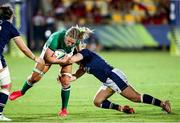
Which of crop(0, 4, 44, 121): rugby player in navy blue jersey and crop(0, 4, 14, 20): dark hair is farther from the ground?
crop(0, 4, 14, 20): dark hair

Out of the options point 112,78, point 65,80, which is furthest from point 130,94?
point 65,80

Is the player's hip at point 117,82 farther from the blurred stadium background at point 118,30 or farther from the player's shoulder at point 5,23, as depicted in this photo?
the blurred stadium background at point 118,30

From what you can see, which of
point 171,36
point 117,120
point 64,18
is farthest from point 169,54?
point 117,120

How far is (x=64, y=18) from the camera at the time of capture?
3089 centimetres

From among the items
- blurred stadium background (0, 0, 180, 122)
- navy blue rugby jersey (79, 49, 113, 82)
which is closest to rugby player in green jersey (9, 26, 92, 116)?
navy blue rugby jersey (79, 49, 113, 82)

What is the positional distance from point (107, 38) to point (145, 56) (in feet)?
10.7

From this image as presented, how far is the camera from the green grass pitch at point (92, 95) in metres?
11.3

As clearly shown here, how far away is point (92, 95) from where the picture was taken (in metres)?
14.8

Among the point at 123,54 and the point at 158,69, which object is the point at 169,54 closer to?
the point at 123,54

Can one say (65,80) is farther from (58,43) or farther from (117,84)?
(117,84)

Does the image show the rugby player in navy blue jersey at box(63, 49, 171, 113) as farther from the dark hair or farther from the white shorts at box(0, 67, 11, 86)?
the dark hair

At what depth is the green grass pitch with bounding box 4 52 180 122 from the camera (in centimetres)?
1127

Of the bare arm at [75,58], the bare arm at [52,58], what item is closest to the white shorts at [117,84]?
the bare arm at [75,58]

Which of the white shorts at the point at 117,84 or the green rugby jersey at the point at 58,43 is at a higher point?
the green rugby jersey at the point at 58,43
